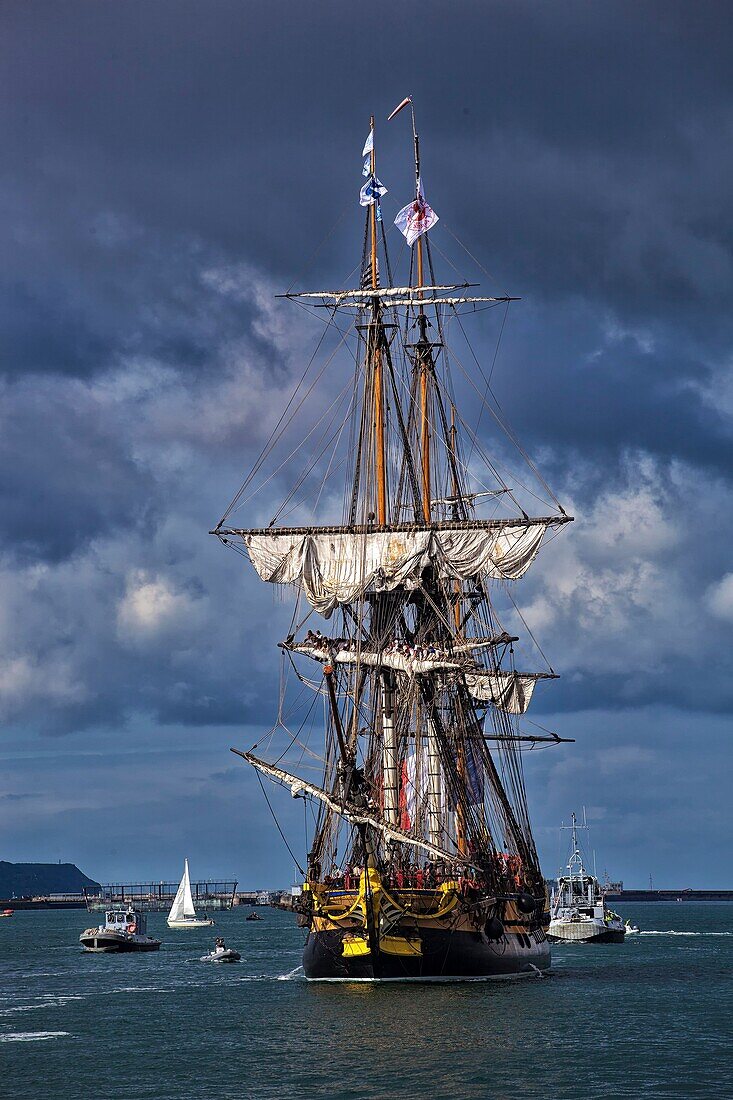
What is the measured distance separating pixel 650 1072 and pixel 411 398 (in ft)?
184

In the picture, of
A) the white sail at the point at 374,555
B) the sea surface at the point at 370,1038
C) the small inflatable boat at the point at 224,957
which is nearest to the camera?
the sea surface at the point at 370,1038

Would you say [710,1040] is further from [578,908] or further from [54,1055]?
[578,908]

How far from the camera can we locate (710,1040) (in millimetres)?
56438

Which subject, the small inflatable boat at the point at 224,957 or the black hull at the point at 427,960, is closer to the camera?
the black hull at the point at 427,960

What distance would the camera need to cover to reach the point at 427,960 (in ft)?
225

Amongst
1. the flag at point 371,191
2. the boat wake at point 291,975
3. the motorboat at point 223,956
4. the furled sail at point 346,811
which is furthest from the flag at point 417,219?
the motorboat at point 223,956

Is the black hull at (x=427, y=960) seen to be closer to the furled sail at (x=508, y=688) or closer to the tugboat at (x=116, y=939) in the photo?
the furled sail at (x=508, y=688)

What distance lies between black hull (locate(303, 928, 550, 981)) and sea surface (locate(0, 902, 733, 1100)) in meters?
0.72

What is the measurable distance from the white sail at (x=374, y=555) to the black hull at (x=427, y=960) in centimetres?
1994

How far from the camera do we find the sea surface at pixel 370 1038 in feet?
152

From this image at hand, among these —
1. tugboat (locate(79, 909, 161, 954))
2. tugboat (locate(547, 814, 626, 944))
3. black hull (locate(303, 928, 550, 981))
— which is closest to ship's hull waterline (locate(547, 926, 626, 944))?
tugboat (locate(547, 814, 626, 944))

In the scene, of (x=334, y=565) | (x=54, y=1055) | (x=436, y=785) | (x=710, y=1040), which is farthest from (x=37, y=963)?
(x=710, y=1040)

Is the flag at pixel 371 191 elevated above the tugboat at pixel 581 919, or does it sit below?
above

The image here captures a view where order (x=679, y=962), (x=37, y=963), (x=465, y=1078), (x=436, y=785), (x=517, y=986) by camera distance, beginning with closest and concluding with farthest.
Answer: (x=465, y=1078), (x=517, y=986), (x=436, y=785), (x=679, y=962), (x=37, y=963)
